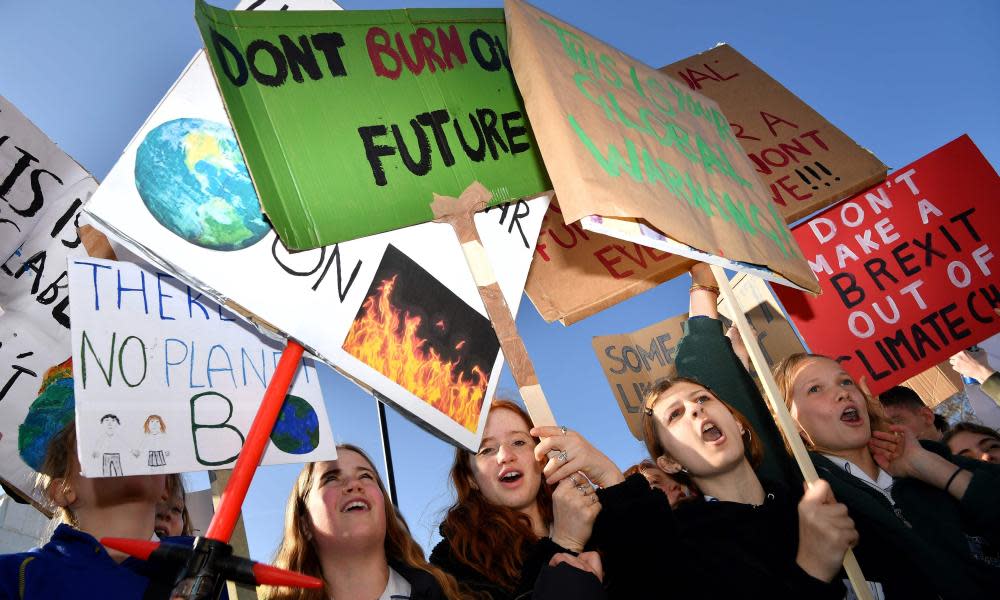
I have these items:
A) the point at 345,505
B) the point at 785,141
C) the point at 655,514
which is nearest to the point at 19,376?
the point at 345,505

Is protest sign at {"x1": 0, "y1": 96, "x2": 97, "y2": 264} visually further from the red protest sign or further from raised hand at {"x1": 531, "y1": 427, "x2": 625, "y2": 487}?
the red protest sign

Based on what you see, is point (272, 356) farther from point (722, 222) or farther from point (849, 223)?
point (849, 223)

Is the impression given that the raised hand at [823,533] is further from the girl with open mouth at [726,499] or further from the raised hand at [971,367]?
the raised hand at [971,367]

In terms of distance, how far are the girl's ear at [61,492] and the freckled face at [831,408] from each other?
7.05ft

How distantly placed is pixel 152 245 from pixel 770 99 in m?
2.73

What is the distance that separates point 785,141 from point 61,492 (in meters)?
2.83

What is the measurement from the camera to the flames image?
5.04 ft

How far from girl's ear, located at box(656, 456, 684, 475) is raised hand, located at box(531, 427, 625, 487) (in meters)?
0.76

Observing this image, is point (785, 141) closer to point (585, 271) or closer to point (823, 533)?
point (585, 271)

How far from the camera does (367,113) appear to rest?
1.69 m

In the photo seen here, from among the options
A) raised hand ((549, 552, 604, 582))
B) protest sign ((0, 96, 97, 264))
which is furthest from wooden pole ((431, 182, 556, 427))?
protest sign ((0, 96, 97, 264))

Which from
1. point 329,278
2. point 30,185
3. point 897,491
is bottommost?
point 897,491

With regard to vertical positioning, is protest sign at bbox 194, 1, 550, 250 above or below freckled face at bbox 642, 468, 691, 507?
above

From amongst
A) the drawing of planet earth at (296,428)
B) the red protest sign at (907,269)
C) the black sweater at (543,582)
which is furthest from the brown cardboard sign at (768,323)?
the drawing of planet earth at (296,428)
